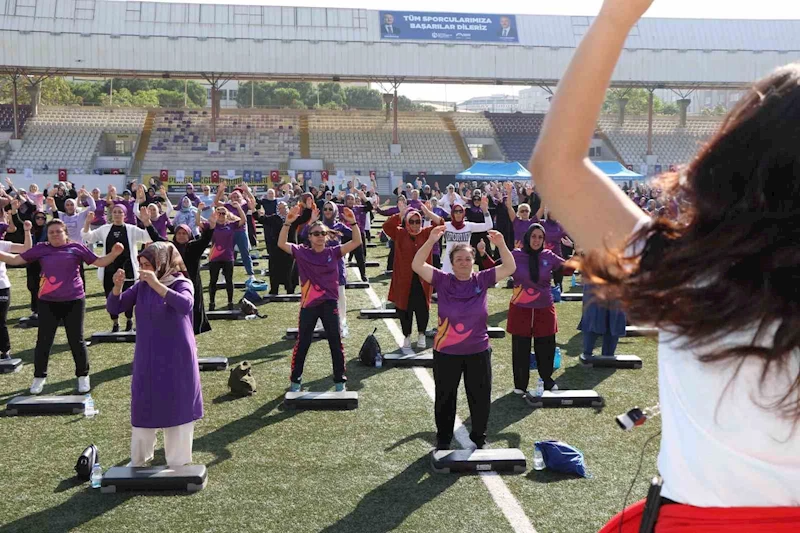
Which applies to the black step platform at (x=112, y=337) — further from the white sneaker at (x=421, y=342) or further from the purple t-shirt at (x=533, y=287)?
the purple t-shirt at (x=533, y=287)

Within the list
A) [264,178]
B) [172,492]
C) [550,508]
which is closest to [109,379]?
[172,492]

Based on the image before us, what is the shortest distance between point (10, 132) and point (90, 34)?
8.13 m

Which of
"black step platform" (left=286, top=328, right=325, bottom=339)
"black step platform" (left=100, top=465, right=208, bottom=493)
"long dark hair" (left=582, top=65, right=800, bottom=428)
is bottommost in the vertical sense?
"black step platform" (left=100, top=465, right=208, bottom=493)

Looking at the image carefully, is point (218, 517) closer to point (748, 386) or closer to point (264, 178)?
point (748, 386)

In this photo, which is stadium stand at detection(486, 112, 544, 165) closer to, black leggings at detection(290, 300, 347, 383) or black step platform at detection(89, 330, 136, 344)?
black step platform at detection(89, 330, 136, 344)

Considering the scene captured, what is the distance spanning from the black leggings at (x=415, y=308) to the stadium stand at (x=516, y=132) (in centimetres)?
4030

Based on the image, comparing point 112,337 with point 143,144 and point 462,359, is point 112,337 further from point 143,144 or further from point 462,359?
point 143,144

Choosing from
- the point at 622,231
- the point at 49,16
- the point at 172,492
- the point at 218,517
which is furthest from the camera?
the point at 49,16

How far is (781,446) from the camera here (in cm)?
136

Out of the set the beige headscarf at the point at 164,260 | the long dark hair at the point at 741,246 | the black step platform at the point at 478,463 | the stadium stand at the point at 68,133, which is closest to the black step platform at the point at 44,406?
the beige headscarf at the point at 164,260

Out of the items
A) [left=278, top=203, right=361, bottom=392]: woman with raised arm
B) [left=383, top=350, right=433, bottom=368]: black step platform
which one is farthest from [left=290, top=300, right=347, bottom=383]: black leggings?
[left=383, top=350, right=433, bottom=368]: black step platform

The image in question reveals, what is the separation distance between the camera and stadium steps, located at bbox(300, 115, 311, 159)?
50312mm

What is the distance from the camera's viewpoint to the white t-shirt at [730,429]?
1336mm

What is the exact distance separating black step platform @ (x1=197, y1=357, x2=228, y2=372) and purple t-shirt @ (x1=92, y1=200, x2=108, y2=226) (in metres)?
10.1
